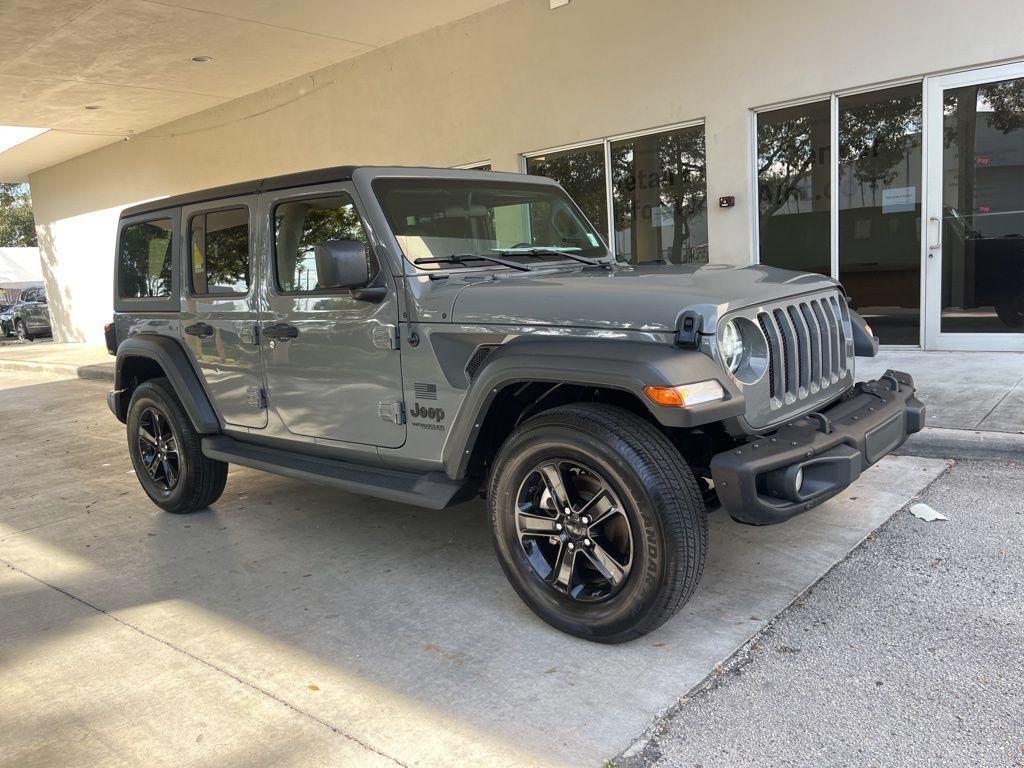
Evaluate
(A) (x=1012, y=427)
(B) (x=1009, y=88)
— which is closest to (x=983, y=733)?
(A) (x=1012, y=427)

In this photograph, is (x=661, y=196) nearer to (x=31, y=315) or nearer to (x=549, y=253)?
(x=549, y=253)

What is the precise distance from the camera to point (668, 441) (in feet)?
9.62

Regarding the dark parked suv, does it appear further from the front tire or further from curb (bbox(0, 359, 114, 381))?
the front tire

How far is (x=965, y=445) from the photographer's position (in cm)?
522

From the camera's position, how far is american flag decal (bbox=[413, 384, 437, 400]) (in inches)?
139

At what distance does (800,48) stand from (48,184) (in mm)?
20508

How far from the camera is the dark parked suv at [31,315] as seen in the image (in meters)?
25.8

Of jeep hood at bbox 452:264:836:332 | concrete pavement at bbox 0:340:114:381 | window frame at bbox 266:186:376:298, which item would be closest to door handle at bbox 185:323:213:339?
window frame at bbox 266:186:376:298

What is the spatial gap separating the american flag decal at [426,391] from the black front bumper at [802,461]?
4.24ft

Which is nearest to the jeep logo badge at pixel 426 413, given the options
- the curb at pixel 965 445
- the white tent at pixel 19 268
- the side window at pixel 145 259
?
the side window at pixel 145 259

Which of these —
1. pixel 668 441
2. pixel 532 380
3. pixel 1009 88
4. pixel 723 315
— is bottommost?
pixel 668 441

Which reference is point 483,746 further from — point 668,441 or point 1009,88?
point 1009,88

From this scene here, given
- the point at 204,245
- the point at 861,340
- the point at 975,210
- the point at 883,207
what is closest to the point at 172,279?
the point at 204,245

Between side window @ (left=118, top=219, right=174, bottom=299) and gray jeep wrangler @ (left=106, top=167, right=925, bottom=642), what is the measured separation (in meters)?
0.04
